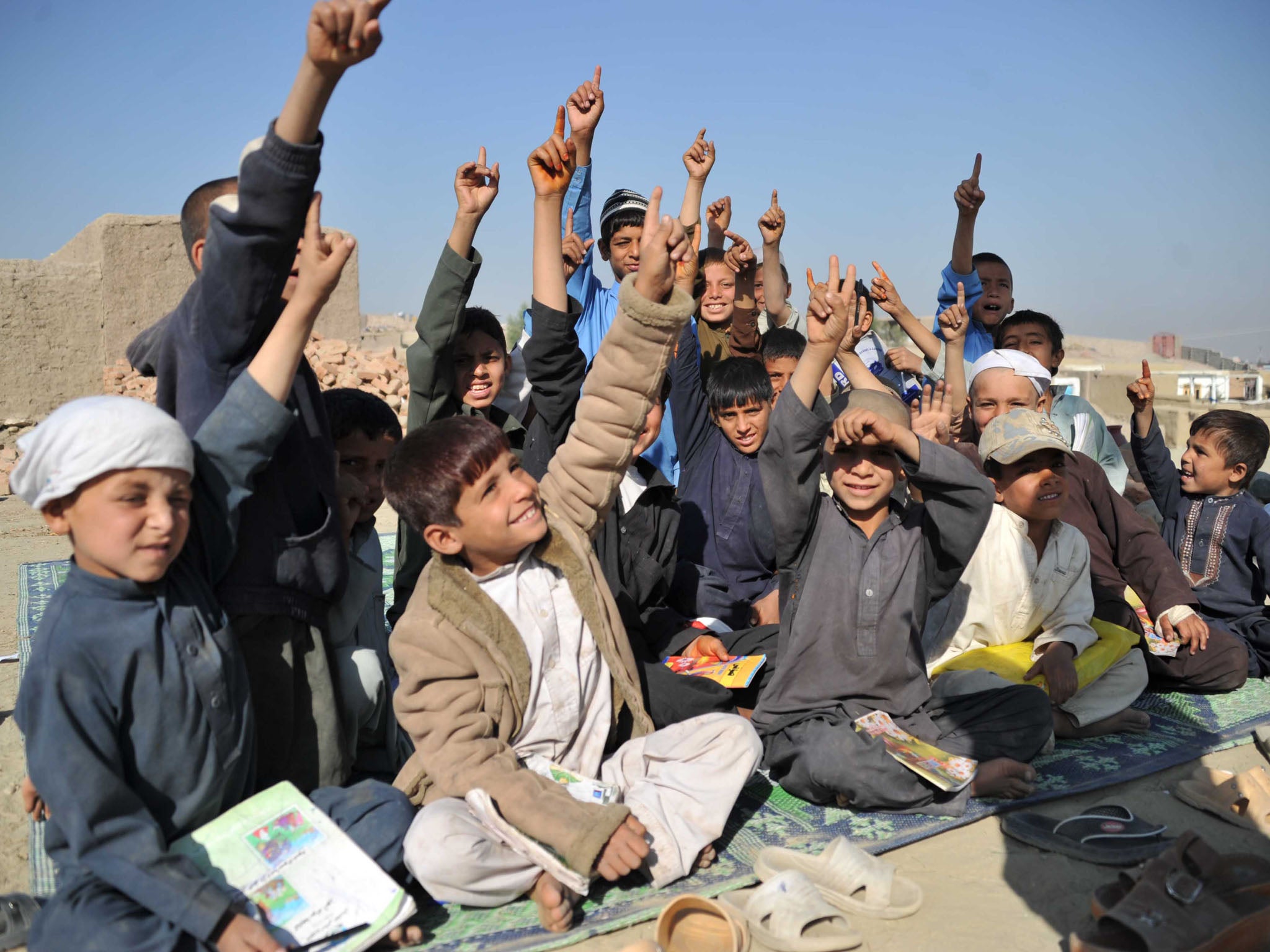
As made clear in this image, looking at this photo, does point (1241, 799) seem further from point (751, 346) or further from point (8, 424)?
point (8, 424)

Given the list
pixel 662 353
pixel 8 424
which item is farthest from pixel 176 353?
pixel 8 424

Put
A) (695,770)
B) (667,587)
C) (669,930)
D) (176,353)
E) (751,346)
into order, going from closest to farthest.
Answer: (669,930) < (176,353) < (695,770) < (667,587) < (751,346)

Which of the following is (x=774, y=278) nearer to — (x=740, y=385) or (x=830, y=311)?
(x=740, y=385)

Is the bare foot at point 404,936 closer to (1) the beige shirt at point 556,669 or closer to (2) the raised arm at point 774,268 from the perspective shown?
(1) the beige shirt at point 556,669

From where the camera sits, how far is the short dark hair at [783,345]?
199 inches

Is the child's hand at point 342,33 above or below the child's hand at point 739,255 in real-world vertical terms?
below

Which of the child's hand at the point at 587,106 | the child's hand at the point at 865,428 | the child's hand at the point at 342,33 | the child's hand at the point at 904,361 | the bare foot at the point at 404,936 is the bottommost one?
the bare foot at the point at 404,936

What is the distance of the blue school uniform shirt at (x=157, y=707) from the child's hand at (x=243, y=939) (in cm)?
4

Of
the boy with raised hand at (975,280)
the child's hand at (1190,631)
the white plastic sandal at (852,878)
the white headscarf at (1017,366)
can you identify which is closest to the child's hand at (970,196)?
the boy with raised hand at (975,280)

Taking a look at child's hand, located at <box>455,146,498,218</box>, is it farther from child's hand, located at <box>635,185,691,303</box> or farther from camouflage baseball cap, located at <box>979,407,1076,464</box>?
camouflage baseball cap, located at <box>979,407,1076,464</box>

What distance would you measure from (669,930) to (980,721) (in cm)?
140

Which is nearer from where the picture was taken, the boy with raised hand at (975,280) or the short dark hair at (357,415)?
the short dark hair at (357,415)

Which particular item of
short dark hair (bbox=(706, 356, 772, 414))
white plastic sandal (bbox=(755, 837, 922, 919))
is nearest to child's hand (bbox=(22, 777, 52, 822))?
white plastic sandal (bbox=(755, 837, 922, 919))

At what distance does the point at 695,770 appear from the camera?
267cm
